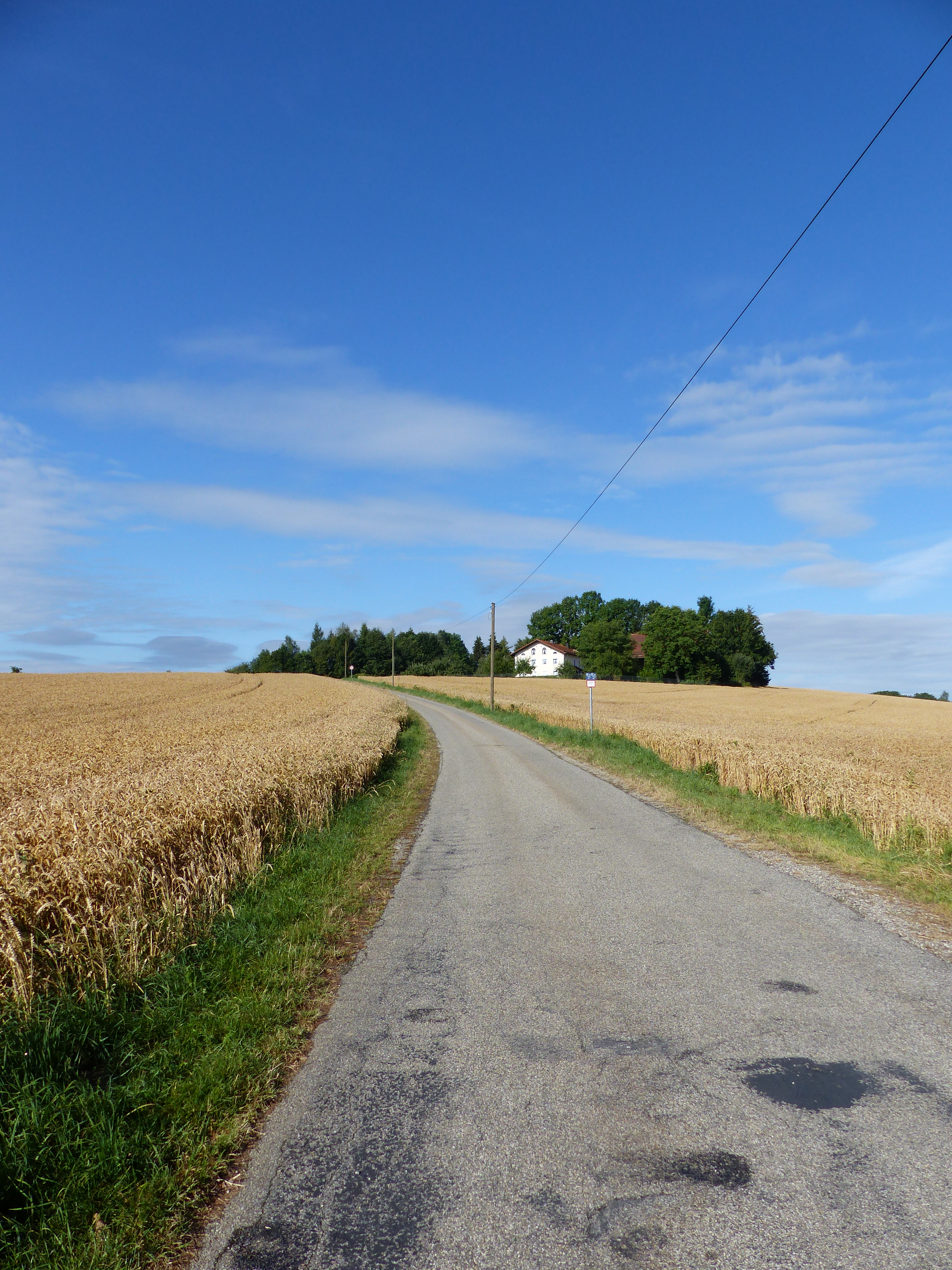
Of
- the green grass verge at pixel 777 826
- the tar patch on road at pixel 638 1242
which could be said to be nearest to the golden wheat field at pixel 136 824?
the tar patch on road at pixel 638 1242

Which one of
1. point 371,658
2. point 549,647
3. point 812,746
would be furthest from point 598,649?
point 812,746

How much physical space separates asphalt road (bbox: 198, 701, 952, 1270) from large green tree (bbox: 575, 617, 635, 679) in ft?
315

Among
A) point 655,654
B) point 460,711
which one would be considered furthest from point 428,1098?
point 655,654

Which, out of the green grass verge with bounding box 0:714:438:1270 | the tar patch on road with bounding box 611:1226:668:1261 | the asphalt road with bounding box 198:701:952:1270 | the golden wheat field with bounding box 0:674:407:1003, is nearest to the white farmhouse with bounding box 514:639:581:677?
the golden wheat field with bounding box 0:674:407:1003

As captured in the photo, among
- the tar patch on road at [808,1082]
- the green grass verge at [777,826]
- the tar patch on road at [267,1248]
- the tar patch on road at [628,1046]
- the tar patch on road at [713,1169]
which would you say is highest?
the tar patch on road at [713,1169]

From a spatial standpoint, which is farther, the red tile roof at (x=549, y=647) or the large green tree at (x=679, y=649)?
the red tile roof at (x=549, y=647)

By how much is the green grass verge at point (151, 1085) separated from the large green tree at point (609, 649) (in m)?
97.2

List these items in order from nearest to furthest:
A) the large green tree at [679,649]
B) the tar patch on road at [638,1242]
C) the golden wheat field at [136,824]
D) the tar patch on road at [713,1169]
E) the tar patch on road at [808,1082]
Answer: the tar patch on road at [638,1242] → the tar patch on road at [713,1169] → the tar patch on road at [808,1082] → the golden wheat field at [136,824] → the large green tree at [679,649]

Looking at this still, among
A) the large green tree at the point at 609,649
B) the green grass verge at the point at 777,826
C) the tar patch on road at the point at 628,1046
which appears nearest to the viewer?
the tar patch on road at the point at 628,1046

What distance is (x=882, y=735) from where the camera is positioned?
1232 inches

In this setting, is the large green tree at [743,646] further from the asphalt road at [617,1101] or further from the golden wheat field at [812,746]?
the asphalt road at [617,1101]

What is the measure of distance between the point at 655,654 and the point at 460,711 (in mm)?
58493

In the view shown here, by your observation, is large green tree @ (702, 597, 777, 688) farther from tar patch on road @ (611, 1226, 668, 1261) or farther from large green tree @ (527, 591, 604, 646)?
tar patch on road @ (611, 1226, 668, 1261)

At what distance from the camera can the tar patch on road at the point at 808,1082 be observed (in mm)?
3717
